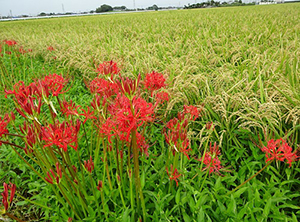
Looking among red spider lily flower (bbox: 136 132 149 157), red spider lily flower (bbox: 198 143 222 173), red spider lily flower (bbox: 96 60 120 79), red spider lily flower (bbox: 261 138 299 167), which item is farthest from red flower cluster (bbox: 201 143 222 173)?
red spider lily flower (bbox: 96 60 120 79)

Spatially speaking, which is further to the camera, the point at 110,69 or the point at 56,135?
the point at 110,69

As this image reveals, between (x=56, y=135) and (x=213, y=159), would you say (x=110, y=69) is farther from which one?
(x=213, y=159)

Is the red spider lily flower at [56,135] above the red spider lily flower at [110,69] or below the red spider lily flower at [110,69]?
below

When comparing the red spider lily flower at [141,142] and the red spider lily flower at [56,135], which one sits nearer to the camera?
the red spider lily flower at [56,135]

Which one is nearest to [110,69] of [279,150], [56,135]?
[56,135]

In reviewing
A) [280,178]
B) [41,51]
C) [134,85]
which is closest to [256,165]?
[280,178]

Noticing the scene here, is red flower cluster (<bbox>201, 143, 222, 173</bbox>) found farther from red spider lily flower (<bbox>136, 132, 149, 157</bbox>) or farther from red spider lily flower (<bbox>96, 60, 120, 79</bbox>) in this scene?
red spider lily flower (<bbox>96, 60, 120, 79</bbox>)

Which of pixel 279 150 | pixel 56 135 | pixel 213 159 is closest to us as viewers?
pixel 56 135

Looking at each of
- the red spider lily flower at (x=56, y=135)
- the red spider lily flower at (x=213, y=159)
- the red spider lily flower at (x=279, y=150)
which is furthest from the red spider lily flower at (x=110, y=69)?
the red spider lily flower at (x=279, y=150)

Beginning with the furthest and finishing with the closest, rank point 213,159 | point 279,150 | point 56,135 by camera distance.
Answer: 1. point 213,159
2. point 279,150
3. point 56,135

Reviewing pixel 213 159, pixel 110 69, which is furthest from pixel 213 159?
pixel 110 69

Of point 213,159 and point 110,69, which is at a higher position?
point 110,69

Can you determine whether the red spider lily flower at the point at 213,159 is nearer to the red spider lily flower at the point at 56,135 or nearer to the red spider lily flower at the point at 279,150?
the red spider lily flower at the point at 279,150

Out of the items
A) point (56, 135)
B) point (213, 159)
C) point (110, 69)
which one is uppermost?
point (110, 69)
